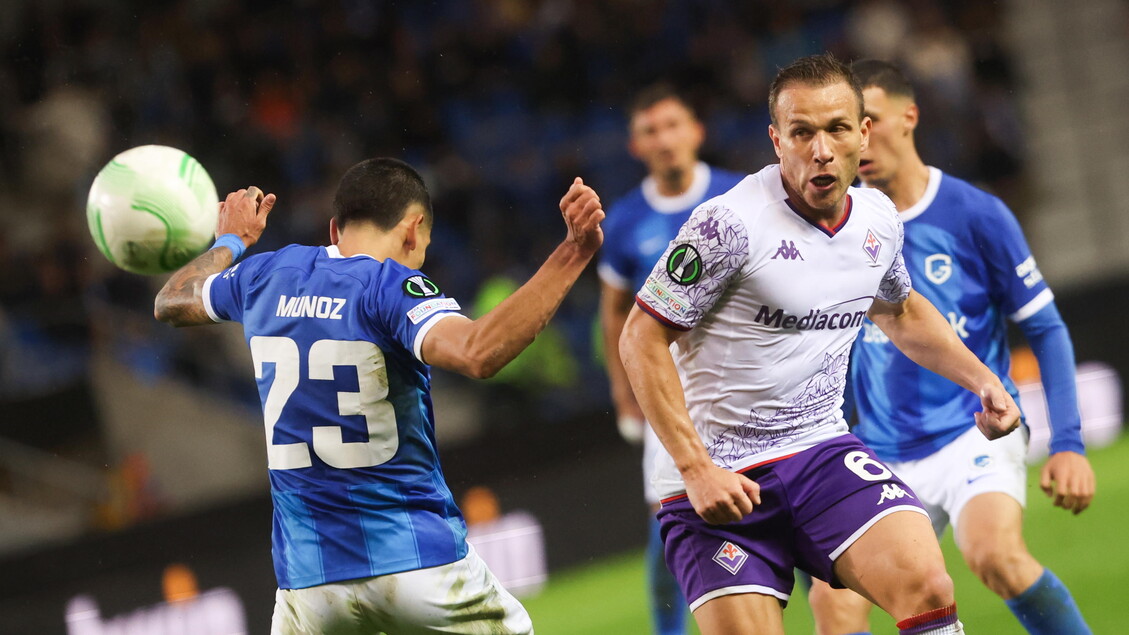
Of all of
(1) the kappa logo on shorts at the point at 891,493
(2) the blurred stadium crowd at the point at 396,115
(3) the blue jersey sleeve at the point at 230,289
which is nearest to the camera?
(1) the kappa logo on shorts at the point at 891,493

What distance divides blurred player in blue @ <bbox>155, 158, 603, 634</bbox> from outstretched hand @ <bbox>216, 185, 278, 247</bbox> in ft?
1.79

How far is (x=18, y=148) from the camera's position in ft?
38.1

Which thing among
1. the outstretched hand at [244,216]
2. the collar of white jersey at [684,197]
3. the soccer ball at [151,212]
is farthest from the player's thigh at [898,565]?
the collar of white jersey at [684,197]

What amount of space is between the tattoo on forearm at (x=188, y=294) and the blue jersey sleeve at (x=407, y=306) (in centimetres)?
80

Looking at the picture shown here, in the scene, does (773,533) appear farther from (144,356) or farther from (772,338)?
(144,356)

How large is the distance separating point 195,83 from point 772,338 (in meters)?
9.26

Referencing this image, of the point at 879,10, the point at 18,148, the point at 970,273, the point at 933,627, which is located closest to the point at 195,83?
the point at 18,148

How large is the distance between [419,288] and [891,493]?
4.84 ft

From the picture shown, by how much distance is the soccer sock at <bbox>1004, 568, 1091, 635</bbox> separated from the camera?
462 cm

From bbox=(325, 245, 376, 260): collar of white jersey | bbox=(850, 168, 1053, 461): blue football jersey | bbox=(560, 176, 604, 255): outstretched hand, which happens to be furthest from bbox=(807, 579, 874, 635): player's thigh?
bbox=(325, 245, 376, 260): collar of white jersey

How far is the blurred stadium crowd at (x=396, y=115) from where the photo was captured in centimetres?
1044

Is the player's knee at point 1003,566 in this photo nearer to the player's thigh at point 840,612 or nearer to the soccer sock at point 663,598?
the player's thigh at point 840,612

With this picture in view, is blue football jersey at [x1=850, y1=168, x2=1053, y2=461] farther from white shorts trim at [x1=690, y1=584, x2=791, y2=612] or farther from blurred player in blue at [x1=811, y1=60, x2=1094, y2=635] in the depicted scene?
white shorts trim at [x1=690, y1=584, x2=791, y2=612]

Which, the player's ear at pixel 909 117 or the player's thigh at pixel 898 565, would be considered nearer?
the player's thigh at pixel 898 565
